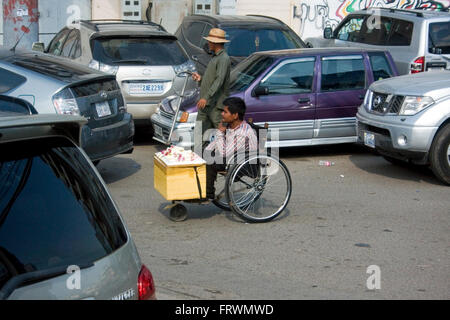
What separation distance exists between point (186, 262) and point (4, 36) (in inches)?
582

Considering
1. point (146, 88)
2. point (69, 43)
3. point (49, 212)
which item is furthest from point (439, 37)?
point (49, 212)

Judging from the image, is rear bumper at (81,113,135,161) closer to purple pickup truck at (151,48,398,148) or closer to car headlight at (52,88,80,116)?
car headlight at (52,88,80,116)

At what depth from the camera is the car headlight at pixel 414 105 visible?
8773 millimetres

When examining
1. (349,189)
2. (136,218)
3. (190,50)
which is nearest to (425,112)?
(349,189)

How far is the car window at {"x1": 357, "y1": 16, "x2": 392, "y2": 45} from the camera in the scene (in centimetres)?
1354

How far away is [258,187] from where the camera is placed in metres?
7.13

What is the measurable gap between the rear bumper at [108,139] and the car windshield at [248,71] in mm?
1937

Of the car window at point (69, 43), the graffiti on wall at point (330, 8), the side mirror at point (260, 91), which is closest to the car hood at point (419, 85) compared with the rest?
the side mirror at point (260, 91)

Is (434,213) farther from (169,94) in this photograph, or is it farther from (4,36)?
(4,36)

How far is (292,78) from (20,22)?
38.2ft

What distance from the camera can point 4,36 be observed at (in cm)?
1898

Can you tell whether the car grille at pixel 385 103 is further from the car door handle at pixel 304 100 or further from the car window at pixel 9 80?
the car window at pixel 9 80

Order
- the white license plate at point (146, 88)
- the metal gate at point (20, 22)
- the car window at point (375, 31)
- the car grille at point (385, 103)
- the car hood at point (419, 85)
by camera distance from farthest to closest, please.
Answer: the metal gate at point (20, 22), the car window at point (375, 31), the white license plate at point (146, 88), the car grille at point (385, 103), the car hood at point (419, 85)

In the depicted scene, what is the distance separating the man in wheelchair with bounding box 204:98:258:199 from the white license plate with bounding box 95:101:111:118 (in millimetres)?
1917
